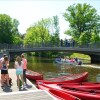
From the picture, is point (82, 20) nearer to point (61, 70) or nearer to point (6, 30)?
point (6, 30)

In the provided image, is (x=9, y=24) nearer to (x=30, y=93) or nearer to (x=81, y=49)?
(x=81, y=49)

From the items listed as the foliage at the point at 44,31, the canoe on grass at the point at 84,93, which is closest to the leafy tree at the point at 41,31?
the foliage at the point at 44,31

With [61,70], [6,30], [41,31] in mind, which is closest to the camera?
[61,70]

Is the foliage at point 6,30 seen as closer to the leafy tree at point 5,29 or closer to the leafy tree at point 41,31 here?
the leafy tree at point 5,29

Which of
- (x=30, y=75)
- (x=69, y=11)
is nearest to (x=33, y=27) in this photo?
(x=69, y=11)

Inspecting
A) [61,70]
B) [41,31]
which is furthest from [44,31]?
[61,70]

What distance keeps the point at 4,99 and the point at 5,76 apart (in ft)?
13.0

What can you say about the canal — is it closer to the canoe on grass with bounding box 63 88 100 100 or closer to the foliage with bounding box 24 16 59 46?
the canoe on grass with bounding box 63 88 100 100

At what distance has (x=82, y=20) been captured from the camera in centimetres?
6769

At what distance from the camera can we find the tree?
6775 cm

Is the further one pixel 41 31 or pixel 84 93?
pixel 41 31

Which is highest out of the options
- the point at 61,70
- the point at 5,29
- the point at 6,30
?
the point at 5,29

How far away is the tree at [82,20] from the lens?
67.8m

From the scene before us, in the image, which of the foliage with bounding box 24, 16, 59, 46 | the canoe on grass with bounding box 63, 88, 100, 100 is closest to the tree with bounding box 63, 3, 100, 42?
the foliage with bounding box 24, 16, 59, 46
